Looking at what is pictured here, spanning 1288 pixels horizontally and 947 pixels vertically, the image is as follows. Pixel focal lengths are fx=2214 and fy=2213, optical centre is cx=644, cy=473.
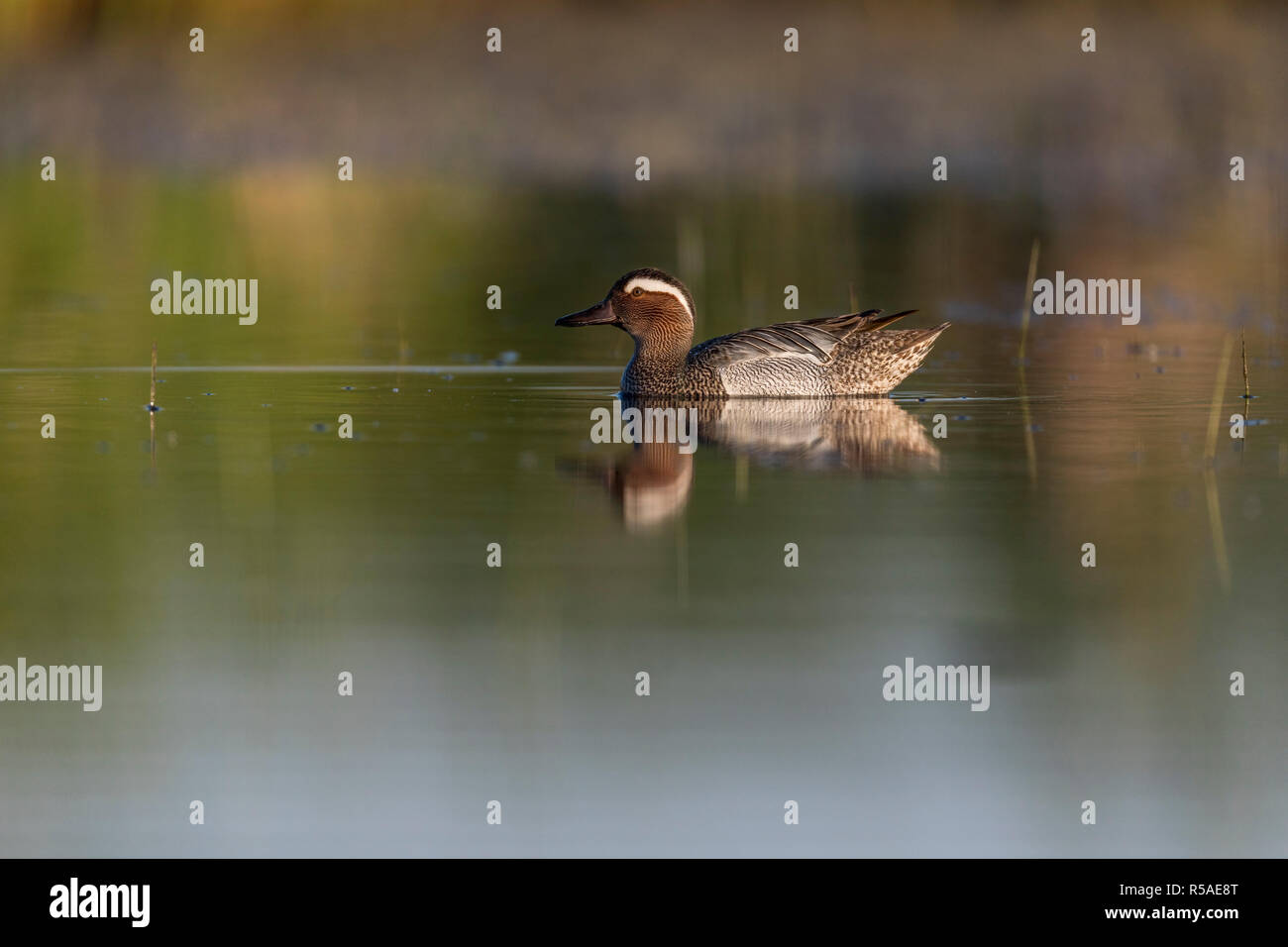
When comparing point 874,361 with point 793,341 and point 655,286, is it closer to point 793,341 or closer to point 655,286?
point 793,341

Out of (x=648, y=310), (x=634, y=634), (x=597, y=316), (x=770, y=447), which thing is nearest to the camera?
(x=634, y=634)

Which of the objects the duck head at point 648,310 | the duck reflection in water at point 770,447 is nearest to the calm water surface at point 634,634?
the duck reflection in water at point 770,447

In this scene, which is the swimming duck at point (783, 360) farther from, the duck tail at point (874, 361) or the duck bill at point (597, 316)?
the duck bill at point (597, 316)

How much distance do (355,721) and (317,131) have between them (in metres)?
23.2

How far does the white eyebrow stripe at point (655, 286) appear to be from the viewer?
1423 centimetres

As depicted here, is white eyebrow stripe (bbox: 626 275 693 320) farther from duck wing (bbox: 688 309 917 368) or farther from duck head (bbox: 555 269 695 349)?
duck wing (bbox: 688 309 917 368)

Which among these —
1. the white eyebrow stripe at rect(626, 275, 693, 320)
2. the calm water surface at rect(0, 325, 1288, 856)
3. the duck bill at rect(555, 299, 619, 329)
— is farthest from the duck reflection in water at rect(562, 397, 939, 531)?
the white eyebrow stripe at rect(626, 275, 693, 320)

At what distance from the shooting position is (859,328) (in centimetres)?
1377

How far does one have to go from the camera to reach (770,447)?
1161cm

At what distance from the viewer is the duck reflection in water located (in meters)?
10.2

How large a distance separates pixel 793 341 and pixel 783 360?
134mm

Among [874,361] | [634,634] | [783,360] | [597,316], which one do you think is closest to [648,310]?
[597,316]

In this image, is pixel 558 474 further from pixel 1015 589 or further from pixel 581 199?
pixel 581 199

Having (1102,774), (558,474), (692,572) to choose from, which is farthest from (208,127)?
(1102,774)
